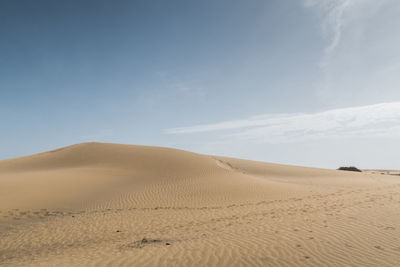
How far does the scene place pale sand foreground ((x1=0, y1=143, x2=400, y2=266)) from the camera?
6.26 metres

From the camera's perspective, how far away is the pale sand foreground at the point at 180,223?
6262 mm

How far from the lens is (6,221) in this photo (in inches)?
445

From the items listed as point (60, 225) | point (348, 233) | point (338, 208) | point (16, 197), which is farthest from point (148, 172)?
point (348, 233)

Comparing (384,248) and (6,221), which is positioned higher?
(384,248)

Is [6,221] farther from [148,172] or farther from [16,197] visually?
[148,172]

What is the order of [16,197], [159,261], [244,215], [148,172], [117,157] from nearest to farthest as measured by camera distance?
[159,261], [244,215], [16,197], [148,172], [117,157]

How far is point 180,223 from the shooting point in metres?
10.6

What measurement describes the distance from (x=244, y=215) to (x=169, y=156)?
18285 mm

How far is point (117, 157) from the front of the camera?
Answer: 1109 inches

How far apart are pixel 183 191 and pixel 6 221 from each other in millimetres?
9973

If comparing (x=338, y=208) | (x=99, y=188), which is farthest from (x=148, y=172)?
(x=338, y=208)

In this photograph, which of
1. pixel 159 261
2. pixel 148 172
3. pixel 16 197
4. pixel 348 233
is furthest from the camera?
pixel 148 172

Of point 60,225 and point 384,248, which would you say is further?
point 60,225

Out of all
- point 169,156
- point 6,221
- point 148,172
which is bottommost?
point 6,221
